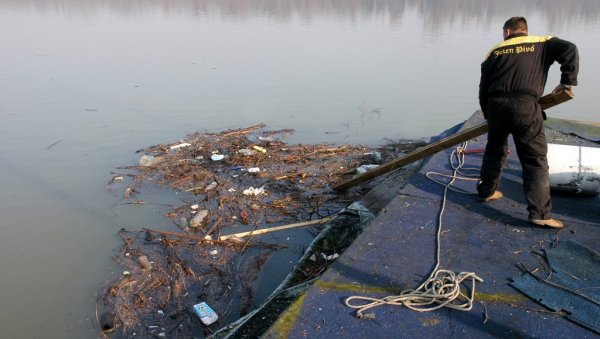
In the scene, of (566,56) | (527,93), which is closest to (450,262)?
(527,93)

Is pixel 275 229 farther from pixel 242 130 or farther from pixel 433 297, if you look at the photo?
pixel 242 130

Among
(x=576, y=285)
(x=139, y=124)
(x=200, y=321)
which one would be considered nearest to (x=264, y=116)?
(x=139, y=124)

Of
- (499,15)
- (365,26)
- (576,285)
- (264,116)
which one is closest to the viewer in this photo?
(576,285)

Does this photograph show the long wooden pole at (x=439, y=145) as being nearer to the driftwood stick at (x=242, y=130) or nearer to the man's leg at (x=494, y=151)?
the man's leg at (x=494, y=151)

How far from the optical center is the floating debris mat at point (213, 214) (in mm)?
4367

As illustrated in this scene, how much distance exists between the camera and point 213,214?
6051mm

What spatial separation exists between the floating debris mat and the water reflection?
2328 cm

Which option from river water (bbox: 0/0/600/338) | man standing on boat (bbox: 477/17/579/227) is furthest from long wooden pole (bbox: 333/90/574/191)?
river water (bbox: 0/0/600/338)

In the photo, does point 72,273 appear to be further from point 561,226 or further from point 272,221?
point 561,226

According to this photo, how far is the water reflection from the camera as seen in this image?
106 ft

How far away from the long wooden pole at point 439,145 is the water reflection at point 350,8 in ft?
81.1

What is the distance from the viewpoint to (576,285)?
10.8 ft

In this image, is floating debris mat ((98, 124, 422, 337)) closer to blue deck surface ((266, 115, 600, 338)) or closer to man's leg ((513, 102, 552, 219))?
blue deck surface ((266, 115, 600, 338))

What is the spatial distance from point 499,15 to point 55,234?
123ft
